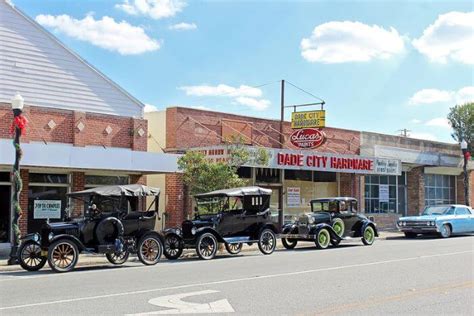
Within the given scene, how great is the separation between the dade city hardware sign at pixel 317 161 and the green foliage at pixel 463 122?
10330 mm

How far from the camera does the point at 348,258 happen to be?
16.1 meters

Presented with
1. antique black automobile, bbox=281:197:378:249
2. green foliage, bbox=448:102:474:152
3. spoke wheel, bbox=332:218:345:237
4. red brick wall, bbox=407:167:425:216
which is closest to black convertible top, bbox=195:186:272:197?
antique black automobile, bbox=281:197:378:249

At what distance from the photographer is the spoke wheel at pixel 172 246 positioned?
1695 cm

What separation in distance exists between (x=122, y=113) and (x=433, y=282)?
1450 cm

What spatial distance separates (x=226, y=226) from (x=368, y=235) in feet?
21.8

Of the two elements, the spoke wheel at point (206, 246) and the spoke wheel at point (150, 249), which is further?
the spoke wheel at point (206, 246)

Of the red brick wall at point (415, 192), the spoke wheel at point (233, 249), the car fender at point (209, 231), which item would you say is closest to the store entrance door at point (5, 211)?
the car fender at point (209, 231)

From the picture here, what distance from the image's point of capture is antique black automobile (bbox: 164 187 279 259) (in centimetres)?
Result: 1672

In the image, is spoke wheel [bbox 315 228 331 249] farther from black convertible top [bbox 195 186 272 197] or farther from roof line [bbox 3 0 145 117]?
roof line [bbox 3 0 145 117]

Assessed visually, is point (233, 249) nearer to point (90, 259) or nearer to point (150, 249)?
point (150, 249)

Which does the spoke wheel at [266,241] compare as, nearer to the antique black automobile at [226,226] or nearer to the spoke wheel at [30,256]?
the antique black automobile at [226,226]

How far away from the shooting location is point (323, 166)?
2523 centimetres

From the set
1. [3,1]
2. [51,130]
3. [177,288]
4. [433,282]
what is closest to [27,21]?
[3,1]

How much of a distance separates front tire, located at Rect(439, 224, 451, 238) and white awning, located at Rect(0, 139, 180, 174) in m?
11.7
